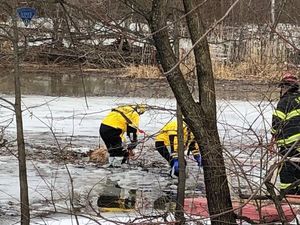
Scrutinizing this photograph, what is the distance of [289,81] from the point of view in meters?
4.73

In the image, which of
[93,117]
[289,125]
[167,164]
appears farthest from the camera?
[93,117]

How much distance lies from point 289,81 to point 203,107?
582 millimetres

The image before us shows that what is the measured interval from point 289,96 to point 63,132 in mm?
9537

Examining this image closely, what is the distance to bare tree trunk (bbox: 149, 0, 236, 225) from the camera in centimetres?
458

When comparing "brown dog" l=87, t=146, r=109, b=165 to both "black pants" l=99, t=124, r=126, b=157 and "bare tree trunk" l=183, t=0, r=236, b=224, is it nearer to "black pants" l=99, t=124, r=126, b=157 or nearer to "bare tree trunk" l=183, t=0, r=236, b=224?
"black pants" l=99, t=124, r=126, b=157

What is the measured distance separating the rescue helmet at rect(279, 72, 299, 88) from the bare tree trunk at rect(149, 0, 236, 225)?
485 millimetres

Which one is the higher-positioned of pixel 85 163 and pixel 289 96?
pixel 289 96

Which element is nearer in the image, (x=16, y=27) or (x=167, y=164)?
(x=16, y=27)

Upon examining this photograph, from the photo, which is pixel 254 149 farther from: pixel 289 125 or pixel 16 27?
pixel 16 27

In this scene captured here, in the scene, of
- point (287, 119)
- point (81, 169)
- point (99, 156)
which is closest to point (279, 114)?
point (287, 119)

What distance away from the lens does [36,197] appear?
9.23 metres

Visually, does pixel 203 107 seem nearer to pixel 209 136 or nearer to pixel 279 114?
pixel 209 136

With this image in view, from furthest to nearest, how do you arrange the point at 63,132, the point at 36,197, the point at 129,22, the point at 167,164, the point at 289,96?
the point at 63,132
the point at 167,164
the point at 36,197
the point at 129,22
the point at 289,96

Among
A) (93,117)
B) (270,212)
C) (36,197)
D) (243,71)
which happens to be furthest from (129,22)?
(243,71)
